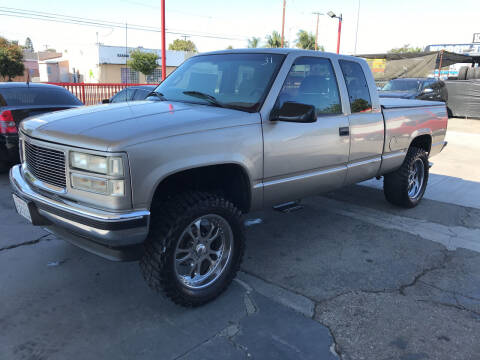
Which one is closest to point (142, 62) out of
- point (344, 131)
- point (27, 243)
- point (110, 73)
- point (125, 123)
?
point (110, 73)

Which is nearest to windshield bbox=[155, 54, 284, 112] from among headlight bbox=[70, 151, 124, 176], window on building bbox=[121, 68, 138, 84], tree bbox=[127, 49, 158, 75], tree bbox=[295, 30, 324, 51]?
headlight bbox=[70, 151, 124, 176]

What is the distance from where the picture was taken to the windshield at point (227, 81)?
3.45 m

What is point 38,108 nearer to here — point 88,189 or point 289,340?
point 88,189

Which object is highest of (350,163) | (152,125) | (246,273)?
(152,125)

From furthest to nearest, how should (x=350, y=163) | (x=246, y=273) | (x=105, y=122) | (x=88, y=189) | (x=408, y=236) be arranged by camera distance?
1. (x=408, y=236)
2. (x=350, y=163)
3. (x=246, y=273)
4. (x=105, y=122)
5. (x=88, y=189)

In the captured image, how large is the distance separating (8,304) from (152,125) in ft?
5.78

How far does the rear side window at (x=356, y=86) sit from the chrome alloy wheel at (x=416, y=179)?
1665 millimetres

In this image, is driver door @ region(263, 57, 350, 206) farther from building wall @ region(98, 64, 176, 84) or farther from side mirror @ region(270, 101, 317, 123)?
building wall @ region(98, 64, 176, 84)

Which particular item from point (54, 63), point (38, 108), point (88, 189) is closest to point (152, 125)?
point (88, 189)

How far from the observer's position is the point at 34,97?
269 inches

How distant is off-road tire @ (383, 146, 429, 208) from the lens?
5.29m

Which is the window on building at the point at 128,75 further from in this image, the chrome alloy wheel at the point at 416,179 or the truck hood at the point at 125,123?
the truck hood at the point at 125,123

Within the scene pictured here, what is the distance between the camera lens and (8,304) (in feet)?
9.91

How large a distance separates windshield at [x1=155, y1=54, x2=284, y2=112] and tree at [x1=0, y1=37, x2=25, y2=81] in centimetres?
4110
